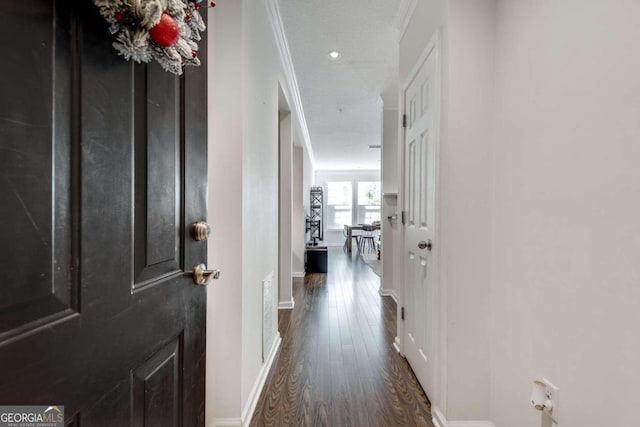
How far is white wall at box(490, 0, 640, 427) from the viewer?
822 mm

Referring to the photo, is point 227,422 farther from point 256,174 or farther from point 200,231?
point 256,174

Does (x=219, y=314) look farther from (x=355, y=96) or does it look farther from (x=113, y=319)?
(x=355, y=96)

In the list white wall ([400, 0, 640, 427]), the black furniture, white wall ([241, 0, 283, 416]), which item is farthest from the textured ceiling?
the black furniture

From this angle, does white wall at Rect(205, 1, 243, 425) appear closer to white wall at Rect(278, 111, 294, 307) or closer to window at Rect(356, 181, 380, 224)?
white wall at Rect(278, 111, 294, 307)

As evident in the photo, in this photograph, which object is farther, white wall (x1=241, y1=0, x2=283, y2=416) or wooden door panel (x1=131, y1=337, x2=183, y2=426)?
white wall (x1=241, y1=0, x2=283, y2=416)

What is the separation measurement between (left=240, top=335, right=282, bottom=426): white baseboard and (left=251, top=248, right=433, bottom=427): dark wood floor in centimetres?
3

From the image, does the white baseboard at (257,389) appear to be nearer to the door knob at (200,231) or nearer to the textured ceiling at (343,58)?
the door knob at (200,231)

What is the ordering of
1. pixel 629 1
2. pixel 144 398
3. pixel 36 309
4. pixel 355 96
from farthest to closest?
pixel 355 96
pixel 629 1
pixel 144 398
pixel 36 309

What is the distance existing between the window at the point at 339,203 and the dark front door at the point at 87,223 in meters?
9.41

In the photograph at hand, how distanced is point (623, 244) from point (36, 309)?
4.40 feet

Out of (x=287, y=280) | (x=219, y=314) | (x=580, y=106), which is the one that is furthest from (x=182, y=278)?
(x=287, y=280)

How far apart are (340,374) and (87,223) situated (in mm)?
1871

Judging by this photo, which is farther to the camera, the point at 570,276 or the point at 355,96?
the point at 355,96

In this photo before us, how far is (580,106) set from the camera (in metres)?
0.96
